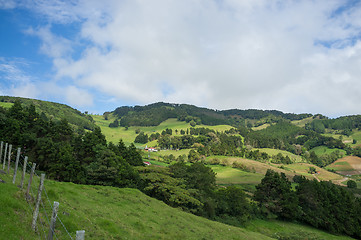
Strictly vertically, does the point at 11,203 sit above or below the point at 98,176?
above

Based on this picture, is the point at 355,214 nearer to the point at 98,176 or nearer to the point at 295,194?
the point at 295,194

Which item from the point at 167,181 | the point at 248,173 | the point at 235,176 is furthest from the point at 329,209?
the point at 248,173

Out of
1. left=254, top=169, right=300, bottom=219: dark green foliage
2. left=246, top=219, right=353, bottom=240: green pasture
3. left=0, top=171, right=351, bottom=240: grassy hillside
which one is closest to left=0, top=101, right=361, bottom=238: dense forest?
left=254, top=169, right=300, bottom=219: dark green foliage

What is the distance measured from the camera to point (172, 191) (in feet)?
148

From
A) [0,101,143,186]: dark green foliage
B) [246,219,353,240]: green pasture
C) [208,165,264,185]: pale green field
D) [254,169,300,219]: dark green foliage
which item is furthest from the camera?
[208,165,264,185]: pale green field

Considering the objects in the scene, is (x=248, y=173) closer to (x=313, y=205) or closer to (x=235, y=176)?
(x=235, y=176)

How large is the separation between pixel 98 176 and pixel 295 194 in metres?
65.9

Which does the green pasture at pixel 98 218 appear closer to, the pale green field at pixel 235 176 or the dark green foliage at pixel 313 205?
the dark green foliage at pixel 313 205

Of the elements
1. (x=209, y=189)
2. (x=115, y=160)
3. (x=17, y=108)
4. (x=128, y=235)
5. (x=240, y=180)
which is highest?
(x=17, y=108)

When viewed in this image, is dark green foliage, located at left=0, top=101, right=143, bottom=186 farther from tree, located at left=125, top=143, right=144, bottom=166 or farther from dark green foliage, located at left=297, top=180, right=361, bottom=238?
dark green foliage, located at left=297, top=180, right=361, bottom=238

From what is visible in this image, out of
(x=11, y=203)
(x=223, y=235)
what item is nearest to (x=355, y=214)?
(x=223, y=235)

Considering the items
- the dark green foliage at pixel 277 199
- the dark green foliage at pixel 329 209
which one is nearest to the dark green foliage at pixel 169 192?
the dark green foliage at pixel 277 199

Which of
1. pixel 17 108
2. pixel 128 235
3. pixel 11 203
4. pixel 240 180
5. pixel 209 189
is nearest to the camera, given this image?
pixel 11 203

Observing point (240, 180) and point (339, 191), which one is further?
point (240, 180)
